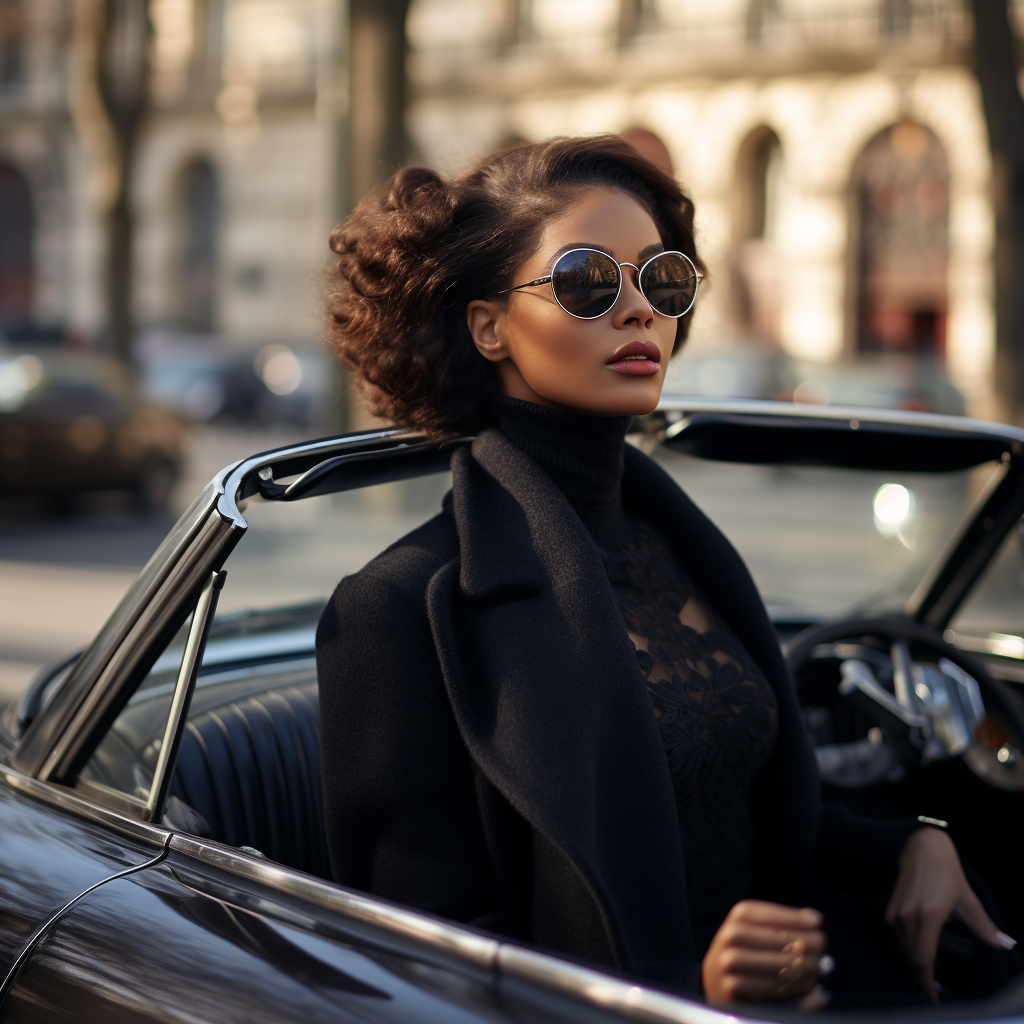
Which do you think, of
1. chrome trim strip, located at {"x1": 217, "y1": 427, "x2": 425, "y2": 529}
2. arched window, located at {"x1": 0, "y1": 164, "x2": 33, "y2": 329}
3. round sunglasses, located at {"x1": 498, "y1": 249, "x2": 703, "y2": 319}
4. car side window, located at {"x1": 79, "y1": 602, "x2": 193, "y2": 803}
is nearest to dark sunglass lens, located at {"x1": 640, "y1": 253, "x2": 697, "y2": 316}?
round sunglasses, located at {"x1": 498, "y1": 249, "x2": 703, "y2": 319}

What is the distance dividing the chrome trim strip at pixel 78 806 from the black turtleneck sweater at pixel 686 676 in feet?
2.34

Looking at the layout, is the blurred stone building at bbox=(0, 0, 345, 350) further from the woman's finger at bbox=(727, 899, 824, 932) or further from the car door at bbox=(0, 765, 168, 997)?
the woman's finger at bbox=(727, 899, 824, 932)

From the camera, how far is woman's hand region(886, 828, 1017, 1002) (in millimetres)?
2068

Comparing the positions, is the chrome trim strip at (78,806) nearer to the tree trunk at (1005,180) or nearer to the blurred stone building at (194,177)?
the tree trunk at (1005,180)

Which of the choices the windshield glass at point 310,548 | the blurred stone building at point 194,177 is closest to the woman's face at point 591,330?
the windshield glass at point 310,548

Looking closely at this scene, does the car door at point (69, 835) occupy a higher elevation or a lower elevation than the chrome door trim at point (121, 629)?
lower

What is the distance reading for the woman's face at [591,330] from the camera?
1965 mm

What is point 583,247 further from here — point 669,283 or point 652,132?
point 652,132

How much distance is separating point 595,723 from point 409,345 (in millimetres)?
708

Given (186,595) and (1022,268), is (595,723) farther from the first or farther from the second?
(1022,268)

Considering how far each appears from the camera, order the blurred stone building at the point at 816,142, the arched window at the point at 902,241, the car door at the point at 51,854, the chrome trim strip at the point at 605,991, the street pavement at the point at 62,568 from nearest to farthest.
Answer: the chrome trim strip at the point at 605,991, the car door at the point at 51,854, the street pavement at the point at 62,568, the blurred stone building at the point at 816,142, the arched window at the point at 902,241

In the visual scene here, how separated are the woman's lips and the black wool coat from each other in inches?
10.6

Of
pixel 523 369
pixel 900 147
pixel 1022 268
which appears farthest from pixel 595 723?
pixel 900 147

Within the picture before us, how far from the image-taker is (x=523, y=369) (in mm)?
2025
